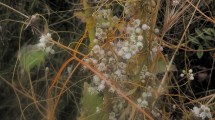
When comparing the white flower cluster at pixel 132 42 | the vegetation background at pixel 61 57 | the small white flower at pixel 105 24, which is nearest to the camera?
the white flower cluster at pixel 132 42

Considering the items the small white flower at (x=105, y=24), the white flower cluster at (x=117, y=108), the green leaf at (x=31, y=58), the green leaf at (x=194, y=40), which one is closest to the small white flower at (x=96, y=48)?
the small white flower at (x=105, y=24)

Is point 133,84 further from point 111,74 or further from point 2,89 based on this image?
point 2,89

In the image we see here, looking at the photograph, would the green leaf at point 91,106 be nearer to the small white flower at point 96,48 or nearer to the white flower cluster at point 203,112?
the small white flower at point 96,48

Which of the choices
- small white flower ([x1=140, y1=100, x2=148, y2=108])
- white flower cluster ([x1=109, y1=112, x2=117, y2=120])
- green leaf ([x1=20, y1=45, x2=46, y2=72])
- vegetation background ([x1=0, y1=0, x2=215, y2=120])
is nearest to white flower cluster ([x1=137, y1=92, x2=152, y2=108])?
small white flower ([x1=140, y1=100, x2=148, y2=108])

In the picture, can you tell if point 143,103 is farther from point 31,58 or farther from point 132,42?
point 31,58

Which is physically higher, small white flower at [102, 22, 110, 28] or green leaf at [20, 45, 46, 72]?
small white flower at [102, 22, 110, 28]

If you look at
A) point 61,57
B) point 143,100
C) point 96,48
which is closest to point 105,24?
point 96,48

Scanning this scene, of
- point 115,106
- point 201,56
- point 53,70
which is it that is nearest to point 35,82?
point 53,70

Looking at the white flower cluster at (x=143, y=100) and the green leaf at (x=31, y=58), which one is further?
the green leaf at (x=31, y=58)

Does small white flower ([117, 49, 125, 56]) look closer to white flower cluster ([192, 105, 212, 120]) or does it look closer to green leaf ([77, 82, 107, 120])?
green leaf ([77, 82, 107, 120])

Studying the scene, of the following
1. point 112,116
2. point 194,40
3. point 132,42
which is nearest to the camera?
point 132,42

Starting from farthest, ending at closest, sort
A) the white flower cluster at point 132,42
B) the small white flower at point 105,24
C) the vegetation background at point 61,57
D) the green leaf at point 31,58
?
the vegetation background at point 61,57, the green leaf at point 31,58, the small white flower at point 105,24, the white flower cluster at point 132,42

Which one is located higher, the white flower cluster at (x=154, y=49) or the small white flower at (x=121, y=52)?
the small white flower at (x=121, y=52)
